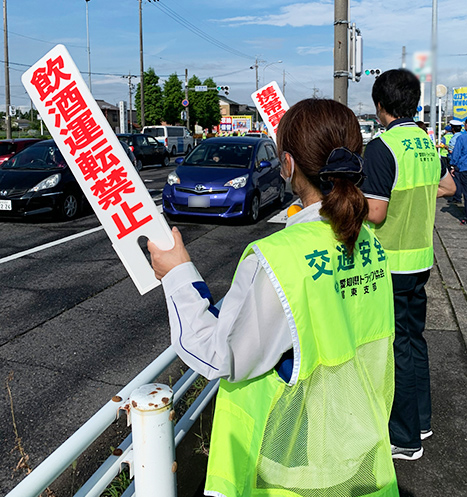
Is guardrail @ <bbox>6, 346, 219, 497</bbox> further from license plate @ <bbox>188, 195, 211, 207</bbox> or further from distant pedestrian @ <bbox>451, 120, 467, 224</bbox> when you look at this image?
distant pedestrian @ <bbox>451, 120, 467, 224</bbox>

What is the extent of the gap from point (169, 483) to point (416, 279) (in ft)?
5.57

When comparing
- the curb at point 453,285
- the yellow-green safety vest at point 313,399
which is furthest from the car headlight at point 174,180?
the yellow-green safety vest at point 313,399

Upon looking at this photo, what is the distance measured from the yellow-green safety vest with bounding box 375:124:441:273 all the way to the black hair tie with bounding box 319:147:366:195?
137 centimetres

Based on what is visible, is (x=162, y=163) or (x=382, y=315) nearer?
(x=382, y=315)

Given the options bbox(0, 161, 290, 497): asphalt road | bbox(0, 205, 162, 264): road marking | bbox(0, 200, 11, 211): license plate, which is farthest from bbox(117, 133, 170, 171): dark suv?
bbox(0, 161, 290, 497): asphalt road

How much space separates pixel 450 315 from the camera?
562cm

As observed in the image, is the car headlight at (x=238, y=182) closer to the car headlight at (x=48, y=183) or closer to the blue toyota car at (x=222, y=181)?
the blue toyota car at (x=222, y=181)

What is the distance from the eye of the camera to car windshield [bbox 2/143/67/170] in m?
11.6

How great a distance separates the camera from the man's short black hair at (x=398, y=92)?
2.86 meters

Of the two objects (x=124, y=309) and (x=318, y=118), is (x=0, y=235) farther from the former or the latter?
(x=318, y=118)

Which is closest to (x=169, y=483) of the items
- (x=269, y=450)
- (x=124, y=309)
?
(x=269, y=450)

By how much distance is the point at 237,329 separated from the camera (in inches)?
54.5

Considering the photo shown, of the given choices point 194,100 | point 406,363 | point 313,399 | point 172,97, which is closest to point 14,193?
point 406,363

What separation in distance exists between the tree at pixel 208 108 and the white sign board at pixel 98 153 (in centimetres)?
7259
